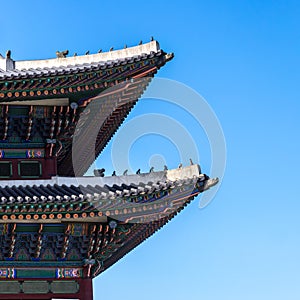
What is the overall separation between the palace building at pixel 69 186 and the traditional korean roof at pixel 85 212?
0.03 m

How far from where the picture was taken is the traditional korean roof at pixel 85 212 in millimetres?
25219

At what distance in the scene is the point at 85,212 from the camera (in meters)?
25.5

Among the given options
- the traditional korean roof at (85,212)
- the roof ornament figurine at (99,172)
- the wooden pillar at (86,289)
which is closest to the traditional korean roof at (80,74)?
the roof ornament figurine at (99,172)

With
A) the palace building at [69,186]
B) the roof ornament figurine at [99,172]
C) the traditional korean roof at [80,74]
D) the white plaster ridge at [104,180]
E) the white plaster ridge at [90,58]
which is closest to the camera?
the palace building at [69,186]

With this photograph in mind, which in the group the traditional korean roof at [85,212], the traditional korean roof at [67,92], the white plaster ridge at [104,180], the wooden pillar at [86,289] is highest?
the traditional korean roof at [67,92]

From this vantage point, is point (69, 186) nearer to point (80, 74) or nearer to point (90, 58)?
point (80, 74)

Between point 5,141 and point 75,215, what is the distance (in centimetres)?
475

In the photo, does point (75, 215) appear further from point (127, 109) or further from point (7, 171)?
point (127, 109)

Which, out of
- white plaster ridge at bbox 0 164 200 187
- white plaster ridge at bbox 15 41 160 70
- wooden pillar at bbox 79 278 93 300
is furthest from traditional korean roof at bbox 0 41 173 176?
wooden pillar at bbox 79 278 93 300

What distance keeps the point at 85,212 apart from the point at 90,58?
681 centimetres

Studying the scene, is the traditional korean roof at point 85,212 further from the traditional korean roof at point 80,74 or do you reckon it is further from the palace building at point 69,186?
the traditional korean roof at point 80,74

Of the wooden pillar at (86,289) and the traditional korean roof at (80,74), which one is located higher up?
the traditional korean roof at (80,74)

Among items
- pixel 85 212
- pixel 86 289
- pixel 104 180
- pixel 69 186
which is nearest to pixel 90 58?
pixel 104 180

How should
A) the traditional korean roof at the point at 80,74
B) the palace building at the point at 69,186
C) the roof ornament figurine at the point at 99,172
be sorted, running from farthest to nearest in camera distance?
the roof ornament figurine at the point at 99,172, the traditional korean roof at the point at 80,74, the palace building at the point at 69,186
